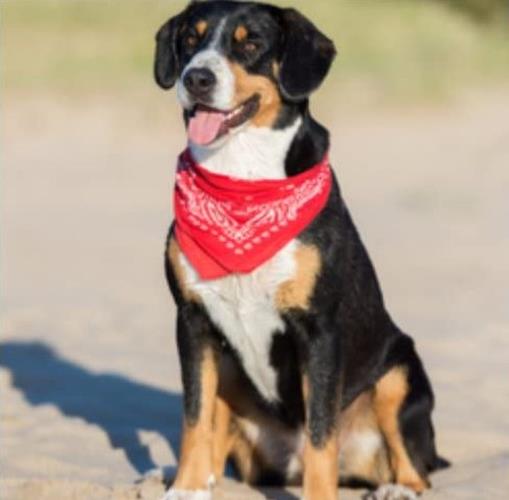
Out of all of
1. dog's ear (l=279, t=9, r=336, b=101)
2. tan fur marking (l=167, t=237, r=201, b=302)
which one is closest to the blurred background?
tan fur marking (l=167, t=237, r=201, b=302)

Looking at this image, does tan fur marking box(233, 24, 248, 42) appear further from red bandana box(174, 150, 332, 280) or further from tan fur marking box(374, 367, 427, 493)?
tan fur marking box(374, 367, 427, 493)

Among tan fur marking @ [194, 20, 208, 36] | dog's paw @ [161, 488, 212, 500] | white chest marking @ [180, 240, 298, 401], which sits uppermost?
tan fur marking @ [194, 20, 208, 36]

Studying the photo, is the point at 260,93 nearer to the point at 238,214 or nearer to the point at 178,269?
the point at 238,214

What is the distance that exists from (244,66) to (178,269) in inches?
32.6

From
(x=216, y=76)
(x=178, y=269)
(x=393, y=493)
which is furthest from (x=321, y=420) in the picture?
(x=216, y=76)

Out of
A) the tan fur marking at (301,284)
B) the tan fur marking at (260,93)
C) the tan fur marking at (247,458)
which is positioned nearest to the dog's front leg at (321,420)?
the tan fur marking at (301,284)

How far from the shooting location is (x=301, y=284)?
6.26 m

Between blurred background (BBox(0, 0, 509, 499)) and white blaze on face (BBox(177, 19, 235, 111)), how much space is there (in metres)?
1.61

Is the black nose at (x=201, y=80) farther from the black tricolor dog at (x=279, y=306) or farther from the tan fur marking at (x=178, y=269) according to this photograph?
the tan fur marking at (x=178, y=269)

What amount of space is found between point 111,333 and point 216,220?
14.3ft

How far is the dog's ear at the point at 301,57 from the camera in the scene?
629 cm

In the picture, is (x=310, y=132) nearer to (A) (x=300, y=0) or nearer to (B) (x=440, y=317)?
(B) (x=440, y=317)

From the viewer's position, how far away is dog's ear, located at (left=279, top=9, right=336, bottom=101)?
20.6 feet

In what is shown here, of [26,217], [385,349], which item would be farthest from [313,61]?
[26,217]
